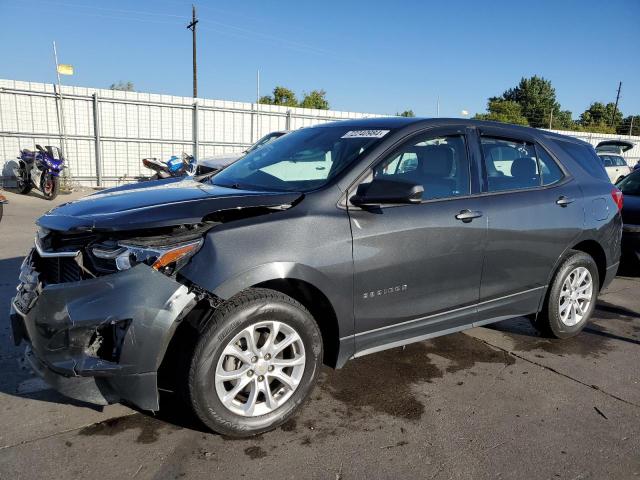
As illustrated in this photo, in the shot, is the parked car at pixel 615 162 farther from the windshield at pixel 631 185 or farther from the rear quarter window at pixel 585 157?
the rear quarter window at pixel 585 157

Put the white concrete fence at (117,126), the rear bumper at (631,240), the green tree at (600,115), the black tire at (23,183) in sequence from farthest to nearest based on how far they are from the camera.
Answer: the green tree at (600,115)
the white concrete fence at (117,126)
the black tire at (23,183)
the rear bumper at (631,240)

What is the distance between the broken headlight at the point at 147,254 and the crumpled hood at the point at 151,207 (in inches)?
4.0

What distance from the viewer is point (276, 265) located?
105 inches

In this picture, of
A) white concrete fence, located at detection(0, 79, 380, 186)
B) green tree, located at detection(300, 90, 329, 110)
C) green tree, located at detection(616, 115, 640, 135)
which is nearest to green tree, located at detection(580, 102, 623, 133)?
green tree, located at detection(616, 115, 640, 135)

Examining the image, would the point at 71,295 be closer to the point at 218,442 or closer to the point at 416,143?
the point at 218,442

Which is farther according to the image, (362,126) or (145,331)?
(362,126)

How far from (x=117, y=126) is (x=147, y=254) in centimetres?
1334

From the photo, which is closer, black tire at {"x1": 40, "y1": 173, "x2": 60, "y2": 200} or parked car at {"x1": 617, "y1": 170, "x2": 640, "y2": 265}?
parked car at {"x1": 617, "y1": 170, "x2": 640, "y2": 265}

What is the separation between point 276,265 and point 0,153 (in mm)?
12996

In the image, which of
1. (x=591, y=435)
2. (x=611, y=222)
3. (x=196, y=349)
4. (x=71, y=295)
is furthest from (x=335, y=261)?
(x=611, y=222)

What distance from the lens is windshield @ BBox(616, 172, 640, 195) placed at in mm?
7406

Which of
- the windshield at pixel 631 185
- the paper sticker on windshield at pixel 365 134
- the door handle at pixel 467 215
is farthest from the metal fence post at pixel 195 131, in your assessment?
the door handle at pixel 467 215

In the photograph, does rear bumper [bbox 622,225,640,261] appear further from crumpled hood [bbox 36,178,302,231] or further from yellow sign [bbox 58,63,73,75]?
yellow sign [bbox 58,63,73,75]

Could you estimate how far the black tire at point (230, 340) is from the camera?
100 inches
